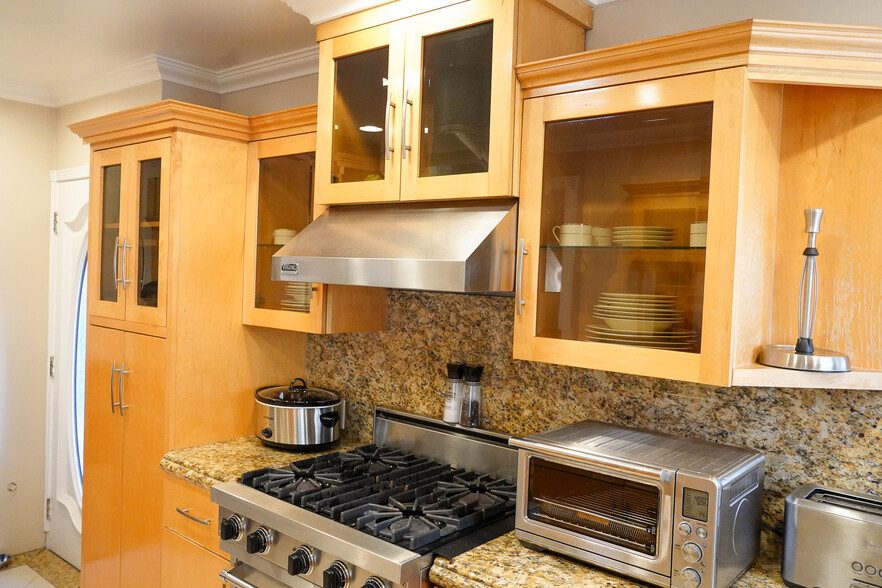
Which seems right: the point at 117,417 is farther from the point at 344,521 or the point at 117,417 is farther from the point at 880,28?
the point at 880,28

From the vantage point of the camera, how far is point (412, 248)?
6.05ft

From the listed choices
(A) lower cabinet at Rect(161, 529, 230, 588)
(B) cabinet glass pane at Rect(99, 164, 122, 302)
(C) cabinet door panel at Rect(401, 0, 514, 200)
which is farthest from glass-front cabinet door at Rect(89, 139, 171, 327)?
(C) cabinet door panel at Rect(401, 0, 514, 200)

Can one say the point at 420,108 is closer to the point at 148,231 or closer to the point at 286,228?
the point at 286,228

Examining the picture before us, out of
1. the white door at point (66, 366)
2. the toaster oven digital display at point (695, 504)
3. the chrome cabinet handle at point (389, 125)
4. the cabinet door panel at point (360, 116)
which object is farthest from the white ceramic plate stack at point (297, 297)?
the white door at point (66, 366)

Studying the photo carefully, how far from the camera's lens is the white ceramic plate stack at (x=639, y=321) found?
1.57 metres

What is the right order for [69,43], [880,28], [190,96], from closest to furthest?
[880,28] → [69,43] → [190,96]

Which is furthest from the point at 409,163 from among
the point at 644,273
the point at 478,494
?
the point at 478,494

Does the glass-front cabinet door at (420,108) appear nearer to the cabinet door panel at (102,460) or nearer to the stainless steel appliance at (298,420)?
the stainless steel appliance at (298,420)

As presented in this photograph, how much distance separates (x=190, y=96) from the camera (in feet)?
10.4

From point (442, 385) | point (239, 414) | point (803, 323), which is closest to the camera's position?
point (803, 323)

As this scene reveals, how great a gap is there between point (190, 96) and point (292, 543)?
2257 mm

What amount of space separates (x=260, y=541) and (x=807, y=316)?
159cm

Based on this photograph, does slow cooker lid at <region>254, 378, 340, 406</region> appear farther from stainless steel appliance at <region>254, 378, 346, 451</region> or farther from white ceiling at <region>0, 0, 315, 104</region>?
white ceiling at <region>0, 0, 315, 104</region>

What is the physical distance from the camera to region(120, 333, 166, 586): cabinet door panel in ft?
8.15
